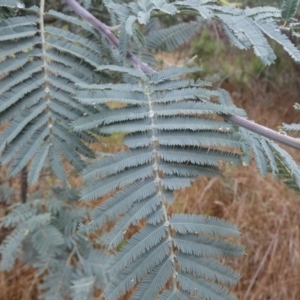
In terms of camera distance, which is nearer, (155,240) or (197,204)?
(155,240)

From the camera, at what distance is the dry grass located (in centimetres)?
192

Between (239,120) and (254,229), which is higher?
(239,120)

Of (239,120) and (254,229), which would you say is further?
(254,229)

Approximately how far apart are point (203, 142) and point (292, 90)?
356 centimetres

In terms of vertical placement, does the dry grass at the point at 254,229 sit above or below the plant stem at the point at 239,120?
below

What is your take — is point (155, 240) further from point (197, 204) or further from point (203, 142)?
point (197, 204)

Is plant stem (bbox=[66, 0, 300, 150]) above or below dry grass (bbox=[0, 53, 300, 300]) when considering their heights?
above

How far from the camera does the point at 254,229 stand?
222cm

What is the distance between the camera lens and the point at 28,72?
62 cm

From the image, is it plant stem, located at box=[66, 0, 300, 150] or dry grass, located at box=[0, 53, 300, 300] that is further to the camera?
dry grass, located at box=[0, 53, 300, 300]

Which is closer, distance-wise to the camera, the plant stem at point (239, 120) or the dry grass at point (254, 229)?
the plant stem at point (239, 120)

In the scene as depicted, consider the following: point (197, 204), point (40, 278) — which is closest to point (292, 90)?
point (197, 204)

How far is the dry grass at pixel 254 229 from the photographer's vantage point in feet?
6.30

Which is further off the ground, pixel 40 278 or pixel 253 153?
pixel 253 153
